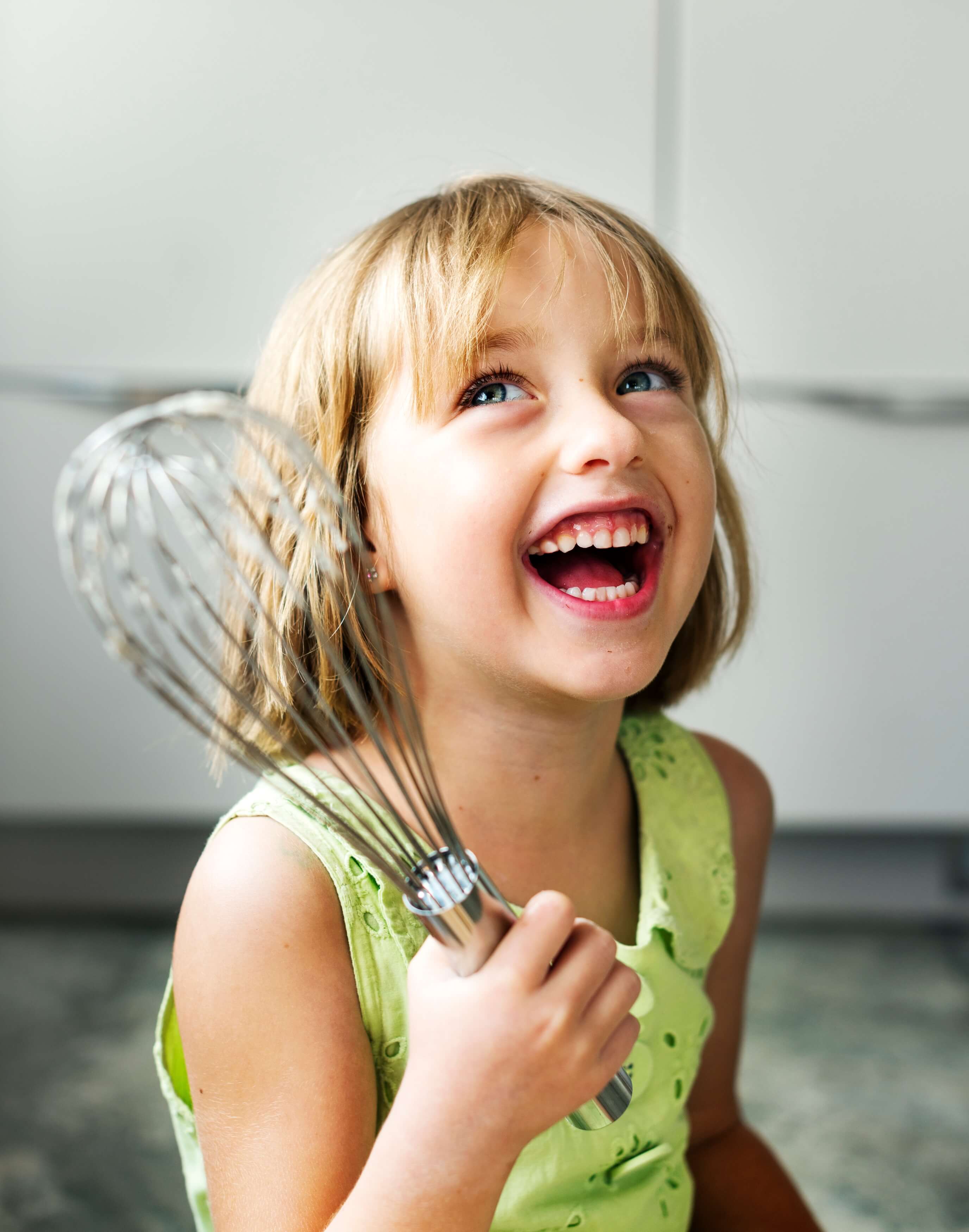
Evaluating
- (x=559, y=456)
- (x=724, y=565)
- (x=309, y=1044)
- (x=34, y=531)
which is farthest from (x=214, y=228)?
(x=309, y=1044)

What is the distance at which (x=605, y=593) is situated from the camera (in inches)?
19.3

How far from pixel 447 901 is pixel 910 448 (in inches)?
36.9

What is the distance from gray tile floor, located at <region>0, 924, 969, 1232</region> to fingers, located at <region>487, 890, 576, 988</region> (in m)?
0.59

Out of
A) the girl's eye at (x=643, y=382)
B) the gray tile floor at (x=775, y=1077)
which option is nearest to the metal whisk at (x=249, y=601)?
the girl's eye at (x=643, y=382)

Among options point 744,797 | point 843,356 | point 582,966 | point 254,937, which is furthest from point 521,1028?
point 843,356

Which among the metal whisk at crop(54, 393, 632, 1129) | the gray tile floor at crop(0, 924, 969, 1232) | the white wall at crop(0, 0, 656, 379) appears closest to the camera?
the metal whisk at crop(54, 393, 632, 1129)

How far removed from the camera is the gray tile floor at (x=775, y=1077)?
0.85 m

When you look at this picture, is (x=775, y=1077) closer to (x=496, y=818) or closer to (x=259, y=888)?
(x=496, y=818)

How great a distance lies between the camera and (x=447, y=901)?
0.33m

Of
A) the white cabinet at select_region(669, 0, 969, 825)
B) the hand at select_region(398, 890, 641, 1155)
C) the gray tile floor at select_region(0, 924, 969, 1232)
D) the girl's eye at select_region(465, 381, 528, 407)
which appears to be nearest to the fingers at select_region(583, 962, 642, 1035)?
the hand at select_region(398, 890, 641, 1155)

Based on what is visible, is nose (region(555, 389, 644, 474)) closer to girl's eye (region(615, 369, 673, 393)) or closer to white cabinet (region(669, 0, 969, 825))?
girl's eye (region(615, 369, 673, 393))

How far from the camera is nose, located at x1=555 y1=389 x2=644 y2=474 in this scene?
1.50 ft

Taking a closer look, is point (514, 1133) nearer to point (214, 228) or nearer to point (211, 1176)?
point (211, 1176)

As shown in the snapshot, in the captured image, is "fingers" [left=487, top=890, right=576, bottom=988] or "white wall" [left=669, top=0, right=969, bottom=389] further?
"white wall" [left=669, top=0, right=969, bottom=389]
